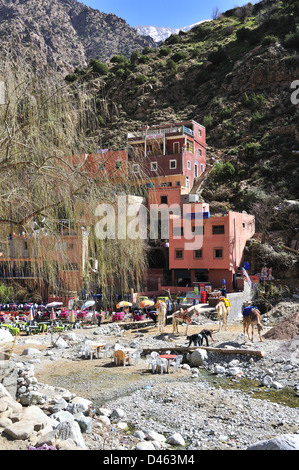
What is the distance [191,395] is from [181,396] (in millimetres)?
286

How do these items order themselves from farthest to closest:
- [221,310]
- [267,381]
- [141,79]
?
[141,79]
[221,310]
[267,381]

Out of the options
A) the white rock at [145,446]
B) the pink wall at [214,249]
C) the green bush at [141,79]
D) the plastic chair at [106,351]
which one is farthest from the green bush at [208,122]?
the white rock at [145,446]

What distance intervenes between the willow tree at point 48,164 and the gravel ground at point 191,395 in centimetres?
379

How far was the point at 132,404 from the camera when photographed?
9453 mm

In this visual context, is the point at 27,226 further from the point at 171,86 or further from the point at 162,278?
the point at 171,86

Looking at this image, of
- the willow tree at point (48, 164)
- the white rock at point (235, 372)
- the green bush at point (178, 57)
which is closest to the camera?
the willow tree at point (48, 164)

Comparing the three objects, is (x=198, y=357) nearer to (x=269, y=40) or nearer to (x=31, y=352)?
(x=31, y=352)

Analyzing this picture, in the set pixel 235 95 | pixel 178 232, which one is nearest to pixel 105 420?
pixel 178 232

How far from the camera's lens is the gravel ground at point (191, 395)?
761cm

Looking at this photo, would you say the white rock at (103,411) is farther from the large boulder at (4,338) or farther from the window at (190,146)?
the window at (190,146)

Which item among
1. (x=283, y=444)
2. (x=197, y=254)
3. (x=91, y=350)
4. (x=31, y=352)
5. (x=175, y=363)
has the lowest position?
(x=31, y=352)

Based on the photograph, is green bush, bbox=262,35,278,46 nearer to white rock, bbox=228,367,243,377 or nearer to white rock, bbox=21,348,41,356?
white rock, bbox=228,367,243,377

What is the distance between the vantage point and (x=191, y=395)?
33.1 feet

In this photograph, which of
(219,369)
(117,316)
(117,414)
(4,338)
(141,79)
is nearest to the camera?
(117,414)
